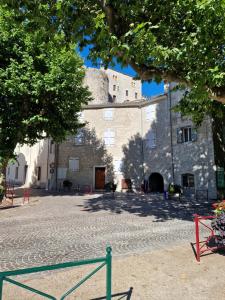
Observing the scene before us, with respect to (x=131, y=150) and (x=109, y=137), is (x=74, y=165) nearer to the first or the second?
(x=109, y=137)

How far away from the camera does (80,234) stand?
7969 mm

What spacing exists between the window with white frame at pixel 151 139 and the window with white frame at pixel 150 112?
1342 millimetres

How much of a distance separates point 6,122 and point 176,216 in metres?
11.0

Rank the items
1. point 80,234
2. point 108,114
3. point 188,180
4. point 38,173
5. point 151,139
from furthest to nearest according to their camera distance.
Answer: point 38,173, point 108,114, point 151,139, point 188,180, point 80,234

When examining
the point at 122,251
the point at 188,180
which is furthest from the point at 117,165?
the point at 122,251

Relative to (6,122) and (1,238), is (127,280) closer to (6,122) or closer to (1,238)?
(1,238)

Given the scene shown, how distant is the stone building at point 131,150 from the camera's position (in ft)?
67.7

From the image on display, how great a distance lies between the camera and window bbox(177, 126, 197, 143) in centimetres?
1992

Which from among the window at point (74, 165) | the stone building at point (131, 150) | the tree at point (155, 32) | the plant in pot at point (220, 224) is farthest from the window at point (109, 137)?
the plant in pot at point (220, 224)

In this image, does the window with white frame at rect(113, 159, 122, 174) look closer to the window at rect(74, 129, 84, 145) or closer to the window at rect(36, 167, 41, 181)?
the window at rect(74, 129, 84, 145)

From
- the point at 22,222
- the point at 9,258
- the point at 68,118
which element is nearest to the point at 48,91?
the point at 68,118

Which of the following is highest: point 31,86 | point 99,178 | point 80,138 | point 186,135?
point 31,86

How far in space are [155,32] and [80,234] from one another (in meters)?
6.76

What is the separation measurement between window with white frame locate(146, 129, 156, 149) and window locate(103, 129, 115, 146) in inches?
147
